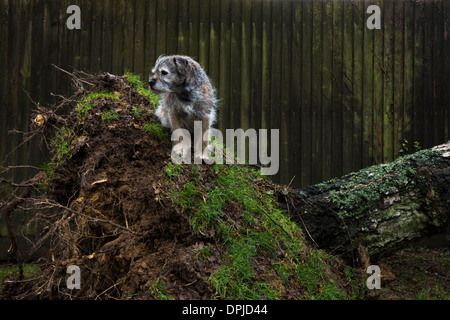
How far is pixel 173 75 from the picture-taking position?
4.23m

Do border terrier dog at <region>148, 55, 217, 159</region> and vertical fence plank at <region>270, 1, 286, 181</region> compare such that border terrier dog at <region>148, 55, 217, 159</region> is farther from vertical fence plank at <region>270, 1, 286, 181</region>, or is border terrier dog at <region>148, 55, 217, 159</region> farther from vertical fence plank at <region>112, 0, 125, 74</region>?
vertical fence plank at <region>112, 0, 125, 74</region>

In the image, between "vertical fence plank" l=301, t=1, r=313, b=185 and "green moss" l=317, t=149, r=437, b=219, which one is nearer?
"green moss" l=317, t=149, r=437, b=219

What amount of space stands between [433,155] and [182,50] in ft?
12.5

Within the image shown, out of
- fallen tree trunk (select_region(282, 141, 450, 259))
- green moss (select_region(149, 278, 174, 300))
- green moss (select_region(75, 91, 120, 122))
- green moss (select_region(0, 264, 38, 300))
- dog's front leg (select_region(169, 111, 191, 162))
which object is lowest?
green moss (select_region(0, 264, 38, 300))

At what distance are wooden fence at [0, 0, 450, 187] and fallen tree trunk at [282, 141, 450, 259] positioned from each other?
1.80m

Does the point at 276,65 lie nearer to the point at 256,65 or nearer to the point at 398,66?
the point at 256,65

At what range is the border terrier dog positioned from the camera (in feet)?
13.7

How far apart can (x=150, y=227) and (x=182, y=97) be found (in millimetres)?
1381

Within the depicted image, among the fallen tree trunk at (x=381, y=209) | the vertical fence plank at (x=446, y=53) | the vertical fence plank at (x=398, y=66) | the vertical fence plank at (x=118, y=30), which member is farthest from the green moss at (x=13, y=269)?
the vertical fence plank at (x=446, y=53)

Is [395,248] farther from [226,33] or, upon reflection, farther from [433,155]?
[226,33]

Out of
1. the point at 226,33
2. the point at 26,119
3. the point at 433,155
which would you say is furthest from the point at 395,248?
the point at 26,119

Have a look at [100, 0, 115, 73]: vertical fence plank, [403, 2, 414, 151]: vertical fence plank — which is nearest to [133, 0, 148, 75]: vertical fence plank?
[100, 0, 115, 73]: vertical fence plank

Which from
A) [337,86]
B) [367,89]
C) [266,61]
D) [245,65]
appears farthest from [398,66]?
[245,65]

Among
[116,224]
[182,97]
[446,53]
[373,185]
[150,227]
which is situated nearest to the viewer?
[116,224]
